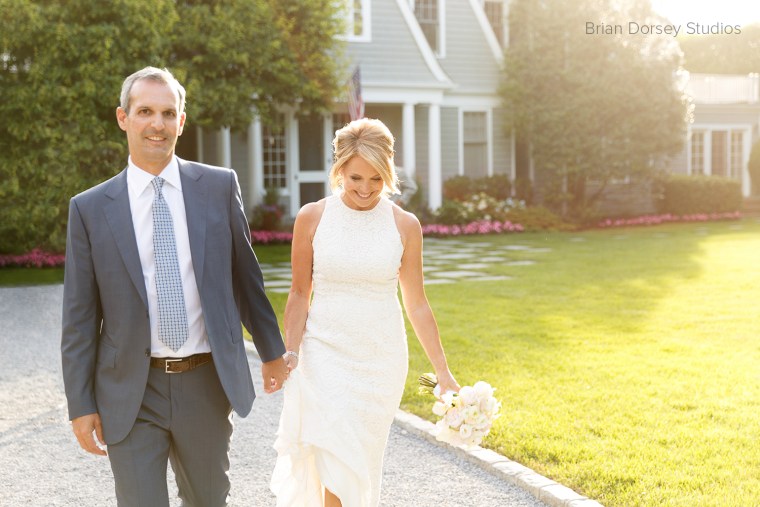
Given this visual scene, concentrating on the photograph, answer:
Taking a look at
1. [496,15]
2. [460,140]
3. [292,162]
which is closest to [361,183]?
[292,162]

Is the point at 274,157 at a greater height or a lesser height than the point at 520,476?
greater

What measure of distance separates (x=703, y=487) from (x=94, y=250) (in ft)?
10.1

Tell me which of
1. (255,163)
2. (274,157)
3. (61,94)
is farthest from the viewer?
(274,157)

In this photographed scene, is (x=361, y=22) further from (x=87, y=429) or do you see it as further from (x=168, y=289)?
(x=87, y=429)

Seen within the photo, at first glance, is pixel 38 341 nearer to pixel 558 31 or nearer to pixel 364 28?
pixel 364 28

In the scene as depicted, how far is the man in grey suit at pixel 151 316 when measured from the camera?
3.07 metres

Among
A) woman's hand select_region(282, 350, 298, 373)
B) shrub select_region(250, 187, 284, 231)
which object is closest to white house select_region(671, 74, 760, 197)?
shrub select_region(250, 187, 284, 231)

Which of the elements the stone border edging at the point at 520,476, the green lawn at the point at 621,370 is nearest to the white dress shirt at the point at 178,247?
the stone border edging at the point at 520,476

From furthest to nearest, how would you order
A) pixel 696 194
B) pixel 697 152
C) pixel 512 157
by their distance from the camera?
pixel 697 152, pixel 696 194, pixel 512 157

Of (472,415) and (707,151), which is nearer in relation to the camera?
(472,415)

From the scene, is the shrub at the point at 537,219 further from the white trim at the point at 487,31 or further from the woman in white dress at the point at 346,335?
the woman in white dress at the point at 346,335

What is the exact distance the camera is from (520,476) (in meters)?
4.80

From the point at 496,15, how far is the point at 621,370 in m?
20.6

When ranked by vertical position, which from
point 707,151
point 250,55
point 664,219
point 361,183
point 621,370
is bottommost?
point 621,370
